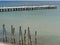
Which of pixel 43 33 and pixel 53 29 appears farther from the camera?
pixel 53 29

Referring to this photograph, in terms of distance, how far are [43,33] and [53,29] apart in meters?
2.76

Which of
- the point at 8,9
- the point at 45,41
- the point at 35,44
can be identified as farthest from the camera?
the point at 8,9

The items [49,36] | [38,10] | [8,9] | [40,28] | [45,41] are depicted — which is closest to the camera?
[45,41]

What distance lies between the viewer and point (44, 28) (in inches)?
1011

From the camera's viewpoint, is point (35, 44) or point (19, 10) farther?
point (19, 10)

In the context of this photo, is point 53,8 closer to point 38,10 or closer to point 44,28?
point 38,10

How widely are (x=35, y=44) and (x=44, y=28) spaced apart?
7.56 meters

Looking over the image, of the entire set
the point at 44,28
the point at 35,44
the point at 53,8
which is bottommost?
the point at 53,8

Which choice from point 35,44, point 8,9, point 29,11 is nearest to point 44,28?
point 35,44

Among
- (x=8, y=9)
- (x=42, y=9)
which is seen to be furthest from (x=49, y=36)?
(x=42, y=9)

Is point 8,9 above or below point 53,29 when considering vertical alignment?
→ below

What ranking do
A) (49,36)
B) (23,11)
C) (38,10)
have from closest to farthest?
1. (49,36)
2. (23,11)
3. (38,10)

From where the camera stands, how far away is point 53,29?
83.4 feet

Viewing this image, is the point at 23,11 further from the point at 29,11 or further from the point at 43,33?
the point at 43,33
